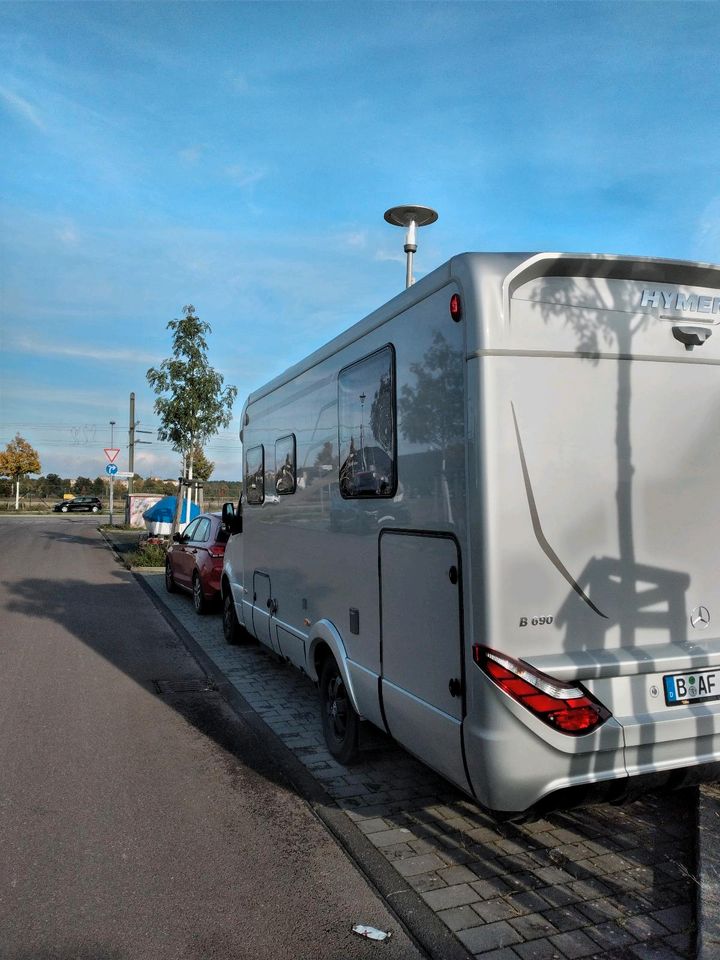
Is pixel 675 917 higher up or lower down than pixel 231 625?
lower down

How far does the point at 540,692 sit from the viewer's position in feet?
10.6

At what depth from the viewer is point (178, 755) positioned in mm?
→ 5543

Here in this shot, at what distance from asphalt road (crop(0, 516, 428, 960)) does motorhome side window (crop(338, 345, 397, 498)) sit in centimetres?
196

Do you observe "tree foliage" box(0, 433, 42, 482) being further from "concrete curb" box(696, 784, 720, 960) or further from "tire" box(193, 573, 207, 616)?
"concrete curb" box(696, 784, 720, 960)

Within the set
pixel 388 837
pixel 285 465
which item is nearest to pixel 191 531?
pixel 285 465

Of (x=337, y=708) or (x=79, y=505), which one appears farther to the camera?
(x=79, y=505)

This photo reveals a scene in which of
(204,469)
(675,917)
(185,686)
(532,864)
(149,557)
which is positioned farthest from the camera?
(204,469)

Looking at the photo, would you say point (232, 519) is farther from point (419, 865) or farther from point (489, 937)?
point (489, 937)

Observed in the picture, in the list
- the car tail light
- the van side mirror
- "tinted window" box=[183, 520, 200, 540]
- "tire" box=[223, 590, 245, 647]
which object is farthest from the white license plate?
"tinted window" box=[183, 520, 200, 540]

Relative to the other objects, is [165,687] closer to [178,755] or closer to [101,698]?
[101,698]

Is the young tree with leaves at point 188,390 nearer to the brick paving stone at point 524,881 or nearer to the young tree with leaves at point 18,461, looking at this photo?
the brick paving stone at point 524,881

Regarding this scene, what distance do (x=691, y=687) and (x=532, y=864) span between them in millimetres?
1187

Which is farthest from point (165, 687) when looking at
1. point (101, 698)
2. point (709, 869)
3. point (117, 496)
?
point (117, 496)

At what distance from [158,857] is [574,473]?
281 cm
